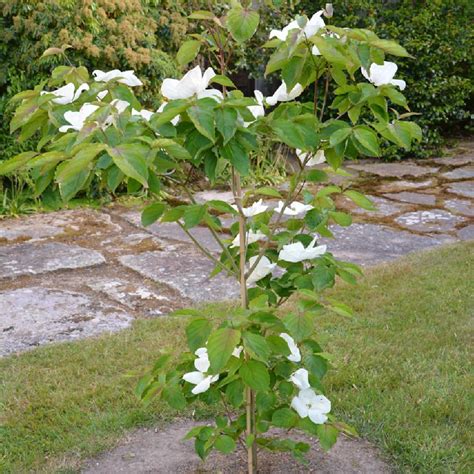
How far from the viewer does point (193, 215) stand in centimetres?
192

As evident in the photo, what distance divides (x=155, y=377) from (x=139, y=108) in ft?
2.66

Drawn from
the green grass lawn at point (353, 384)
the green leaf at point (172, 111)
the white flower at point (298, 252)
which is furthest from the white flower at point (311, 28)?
the green grass lawn at point (353, 384)

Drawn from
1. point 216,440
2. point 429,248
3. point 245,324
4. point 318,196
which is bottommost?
point 429,248

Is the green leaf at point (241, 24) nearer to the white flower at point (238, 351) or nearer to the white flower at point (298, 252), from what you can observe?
the white flower at point (298, 252)

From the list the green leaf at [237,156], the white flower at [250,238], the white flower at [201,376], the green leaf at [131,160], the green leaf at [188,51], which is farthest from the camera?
the white flower at [250,238]

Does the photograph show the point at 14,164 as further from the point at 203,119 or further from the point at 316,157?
the point at 316,157

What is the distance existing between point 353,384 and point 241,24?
1868mm

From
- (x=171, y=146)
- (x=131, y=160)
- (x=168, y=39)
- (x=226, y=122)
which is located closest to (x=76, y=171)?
(x=131, y=160)

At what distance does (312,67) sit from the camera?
1870mm

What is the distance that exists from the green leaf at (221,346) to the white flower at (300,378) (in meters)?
0.38

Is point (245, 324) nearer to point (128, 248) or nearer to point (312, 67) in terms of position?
point (312, 67)

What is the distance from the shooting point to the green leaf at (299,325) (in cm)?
187

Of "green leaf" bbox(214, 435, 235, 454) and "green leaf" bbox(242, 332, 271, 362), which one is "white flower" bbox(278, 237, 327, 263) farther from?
Result: "green leaf" bbox(214, 435, 235, 454)

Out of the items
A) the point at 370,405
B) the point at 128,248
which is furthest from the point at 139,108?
the point at 128,248
